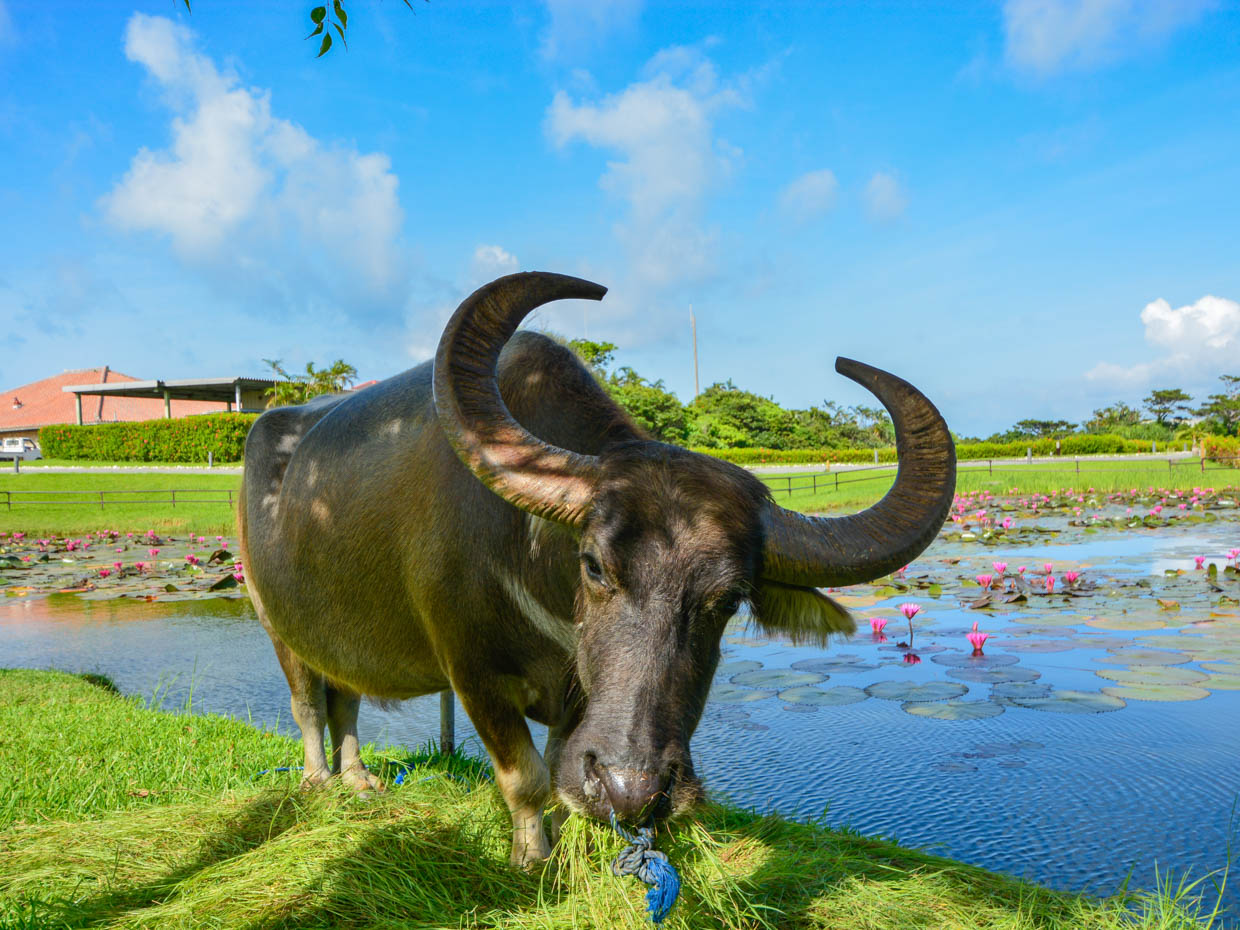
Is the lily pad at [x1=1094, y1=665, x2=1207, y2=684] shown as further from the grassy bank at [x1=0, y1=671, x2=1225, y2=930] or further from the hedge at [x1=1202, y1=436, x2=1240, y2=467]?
the hedge at [x1=1202, y1=436, x2=1240, y2=467]

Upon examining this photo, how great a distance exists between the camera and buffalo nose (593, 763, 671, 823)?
196 centimetres

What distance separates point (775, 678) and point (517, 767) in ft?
11.9

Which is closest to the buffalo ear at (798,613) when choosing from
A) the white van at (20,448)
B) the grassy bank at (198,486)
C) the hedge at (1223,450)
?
the grassy bank at (198,486)

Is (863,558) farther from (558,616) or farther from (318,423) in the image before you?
(318,423)

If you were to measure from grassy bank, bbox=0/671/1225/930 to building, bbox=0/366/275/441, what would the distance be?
44757 millimetres

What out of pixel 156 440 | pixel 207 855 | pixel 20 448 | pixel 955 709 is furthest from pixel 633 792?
pixel 20 448

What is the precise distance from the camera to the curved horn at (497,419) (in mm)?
2422

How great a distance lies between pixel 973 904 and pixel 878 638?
454 cm

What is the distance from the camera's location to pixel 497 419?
8.50 ft

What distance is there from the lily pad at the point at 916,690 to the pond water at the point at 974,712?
20mm

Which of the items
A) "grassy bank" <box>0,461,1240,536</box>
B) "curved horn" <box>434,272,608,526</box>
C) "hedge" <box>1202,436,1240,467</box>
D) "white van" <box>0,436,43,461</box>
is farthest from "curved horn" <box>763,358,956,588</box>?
"white van" <box>0,436,43,461</box>

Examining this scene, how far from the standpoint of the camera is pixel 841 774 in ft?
14.5

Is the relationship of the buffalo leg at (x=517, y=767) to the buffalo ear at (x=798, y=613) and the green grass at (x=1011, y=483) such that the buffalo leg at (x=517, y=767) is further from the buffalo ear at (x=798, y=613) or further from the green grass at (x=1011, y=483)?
the green grass at (x=1011, y=483)

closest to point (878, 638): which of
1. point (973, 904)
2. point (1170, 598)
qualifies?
point (1170, 598)
